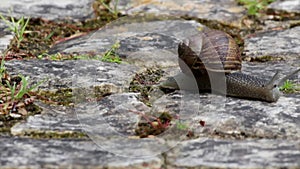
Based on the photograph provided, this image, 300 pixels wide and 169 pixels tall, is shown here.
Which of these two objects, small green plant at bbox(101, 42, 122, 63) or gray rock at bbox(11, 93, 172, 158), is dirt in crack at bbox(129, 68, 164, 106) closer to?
gray rock at bbox(11, 93, 172, 158)

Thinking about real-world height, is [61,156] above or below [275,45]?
below

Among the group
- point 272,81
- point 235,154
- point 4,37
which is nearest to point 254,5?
point 272,81

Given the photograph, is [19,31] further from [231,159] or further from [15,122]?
[231,159]

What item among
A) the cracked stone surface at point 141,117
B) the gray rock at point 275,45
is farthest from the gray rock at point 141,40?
the gray rock at point 275,45

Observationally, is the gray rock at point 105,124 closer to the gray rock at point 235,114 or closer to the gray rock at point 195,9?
the gray rock at point 235,114

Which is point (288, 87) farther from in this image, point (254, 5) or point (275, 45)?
point (254, 5)

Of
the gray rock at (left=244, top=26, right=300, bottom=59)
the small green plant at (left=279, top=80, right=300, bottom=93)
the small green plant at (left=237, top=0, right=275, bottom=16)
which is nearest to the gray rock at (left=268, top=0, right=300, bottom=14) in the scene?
the small green plant at (left=237, top=0, right=275, bottom=16)
